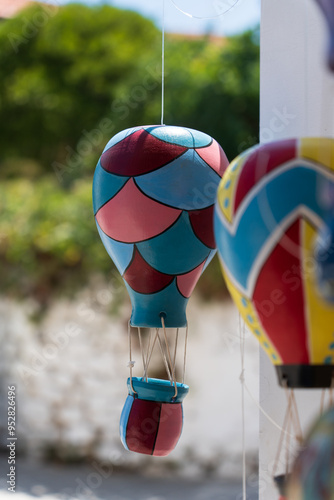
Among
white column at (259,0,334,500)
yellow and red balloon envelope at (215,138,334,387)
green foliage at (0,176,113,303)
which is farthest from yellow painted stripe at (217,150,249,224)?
green foliage at (0,176,113,303)

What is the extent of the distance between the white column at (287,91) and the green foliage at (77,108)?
203cm

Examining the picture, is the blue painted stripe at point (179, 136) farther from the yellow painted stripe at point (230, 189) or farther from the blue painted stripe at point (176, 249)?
the yellow painted stripe at point (230, 189)

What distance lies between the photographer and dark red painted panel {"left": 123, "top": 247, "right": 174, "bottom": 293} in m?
0.93

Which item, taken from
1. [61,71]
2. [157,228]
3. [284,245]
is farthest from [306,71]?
[61,71]

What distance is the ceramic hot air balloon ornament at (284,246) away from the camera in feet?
2.09

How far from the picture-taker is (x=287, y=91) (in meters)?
0.99

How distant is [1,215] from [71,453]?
1374 mm

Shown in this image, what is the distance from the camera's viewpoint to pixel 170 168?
88 cm

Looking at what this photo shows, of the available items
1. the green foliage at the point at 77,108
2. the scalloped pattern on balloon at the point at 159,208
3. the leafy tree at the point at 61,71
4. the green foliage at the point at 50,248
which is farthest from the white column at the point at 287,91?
the leafy tree at the point at 61,71

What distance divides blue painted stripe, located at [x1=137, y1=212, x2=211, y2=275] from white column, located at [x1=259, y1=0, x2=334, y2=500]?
207mm

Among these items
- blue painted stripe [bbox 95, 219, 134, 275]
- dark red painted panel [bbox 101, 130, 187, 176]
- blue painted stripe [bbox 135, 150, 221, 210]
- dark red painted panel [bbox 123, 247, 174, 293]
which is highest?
dark red painted panel [bbox 101, 130, 187, 176]

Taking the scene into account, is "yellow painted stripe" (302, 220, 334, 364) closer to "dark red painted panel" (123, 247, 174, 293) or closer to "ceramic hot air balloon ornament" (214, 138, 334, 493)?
"ceramic hot air balloon ornament" (214, 138, 334, 493)

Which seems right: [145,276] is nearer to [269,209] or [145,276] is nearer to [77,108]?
[269,209]

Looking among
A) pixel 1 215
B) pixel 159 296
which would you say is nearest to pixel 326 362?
pixel 159 296
